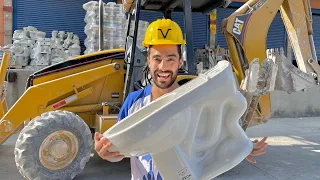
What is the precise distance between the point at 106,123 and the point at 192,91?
3390mm

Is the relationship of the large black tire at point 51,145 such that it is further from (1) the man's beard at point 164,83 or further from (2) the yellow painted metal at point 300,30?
(2) the yellow painted metal at point 300,30

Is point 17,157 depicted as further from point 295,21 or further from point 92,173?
point 295,21

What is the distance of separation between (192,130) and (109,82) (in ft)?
12.9

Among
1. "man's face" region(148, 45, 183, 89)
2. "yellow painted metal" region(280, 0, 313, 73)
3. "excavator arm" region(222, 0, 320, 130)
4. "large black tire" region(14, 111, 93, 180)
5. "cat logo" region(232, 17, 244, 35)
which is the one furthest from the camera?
"yellow painted metal" region(280, 0, 313, 73)

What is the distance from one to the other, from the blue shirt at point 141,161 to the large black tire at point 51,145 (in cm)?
251

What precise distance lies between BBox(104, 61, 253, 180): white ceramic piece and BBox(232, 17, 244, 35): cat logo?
4004mm

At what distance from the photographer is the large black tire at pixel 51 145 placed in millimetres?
3918

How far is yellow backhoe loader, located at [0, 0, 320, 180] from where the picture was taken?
13.5 ft

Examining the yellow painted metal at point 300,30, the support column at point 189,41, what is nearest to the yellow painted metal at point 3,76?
the support column at point 189,41

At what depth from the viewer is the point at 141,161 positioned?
1.69m

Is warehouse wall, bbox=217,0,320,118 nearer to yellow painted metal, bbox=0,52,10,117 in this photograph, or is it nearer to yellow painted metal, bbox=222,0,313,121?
yellow painted metal, bbox=222,0,313,121

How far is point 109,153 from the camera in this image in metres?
1.29

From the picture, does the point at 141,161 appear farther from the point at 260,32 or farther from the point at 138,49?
the point at 260,32

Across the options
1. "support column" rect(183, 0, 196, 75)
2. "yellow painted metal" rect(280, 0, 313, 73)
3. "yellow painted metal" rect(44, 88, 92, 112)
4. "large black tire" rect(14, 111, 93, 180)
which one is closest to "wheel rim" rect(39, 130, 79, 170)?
"large black tire" rect(14, 111, 93, 180)
